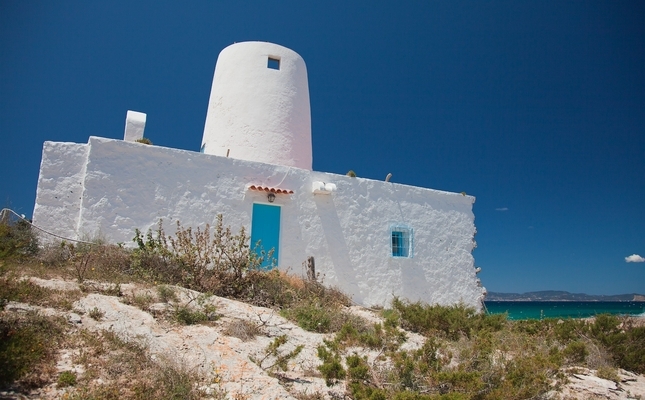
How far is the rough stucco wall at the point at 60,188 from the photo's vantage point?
963 cm

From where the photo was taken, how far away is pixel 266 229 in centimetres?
1141

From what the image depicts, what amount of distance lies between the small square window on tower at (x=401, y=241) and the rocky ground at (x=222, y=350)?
5.70 meters

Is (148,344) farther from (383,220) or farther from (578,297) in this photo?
(578,297)

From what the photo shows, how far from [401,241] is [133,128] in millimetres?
8327

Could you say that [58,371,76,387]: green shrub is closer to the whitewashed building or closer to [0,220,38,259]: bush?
[0,220,38,259]: bush

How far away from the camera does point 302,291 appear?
392 inches

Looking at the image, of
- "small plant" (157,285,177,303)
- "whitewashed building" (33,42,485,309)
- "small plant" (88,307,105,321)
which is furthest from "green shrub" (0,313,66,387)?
"whitewashed building" (33,42,485,309)

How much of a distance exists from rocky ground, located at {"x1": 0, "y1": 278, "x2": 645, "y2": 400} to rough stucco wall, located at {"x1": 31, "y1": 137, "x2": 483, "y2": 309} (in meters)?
2.96

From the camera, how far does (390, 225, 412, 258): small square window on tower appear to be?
13.3 meters

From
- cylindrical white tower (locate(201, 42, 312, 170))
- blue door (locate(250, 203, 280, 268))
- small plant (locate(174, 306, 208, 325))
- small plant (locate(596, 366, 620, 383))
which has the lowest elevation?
small plant (locate(596, 366, 620, 383))

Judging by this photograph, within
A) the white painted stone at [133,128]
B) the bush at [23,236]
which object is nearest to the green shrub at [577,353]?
the bush at [23,236]

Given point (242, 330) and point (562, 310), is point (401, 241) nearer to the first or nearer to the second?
point (242, 330)

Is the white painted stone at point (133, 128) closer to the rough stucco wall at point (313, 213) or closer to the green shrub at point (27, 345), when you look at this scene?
the rough stucco wall at point (313, 213)

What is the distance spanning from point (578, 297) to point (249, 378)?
551 ft
